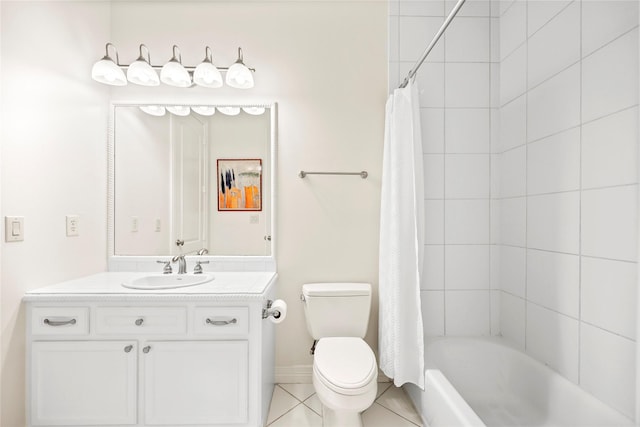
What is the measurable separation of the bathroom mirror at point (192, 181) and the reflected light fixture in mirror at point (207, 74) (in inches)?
6.3

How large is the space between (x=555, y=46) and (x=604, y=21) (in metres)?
0.28

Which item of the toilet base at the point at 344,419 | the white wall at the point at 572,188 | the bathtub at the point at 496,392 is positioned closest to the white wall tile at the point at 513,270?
the white wall at the point at 572,188

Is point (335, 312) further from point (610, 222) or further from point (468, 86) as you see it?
point (468, 86)

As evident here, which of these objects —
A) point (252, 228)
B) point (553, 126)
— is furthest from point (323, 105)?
point (553, 126)

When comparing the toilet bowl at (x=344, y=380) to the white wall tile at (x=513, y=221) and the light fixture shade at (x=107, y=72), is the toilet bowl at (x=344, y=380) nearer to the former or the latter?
the white wall tile at (x=513, y=221)

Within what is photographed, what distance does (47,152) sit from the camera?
1592mm

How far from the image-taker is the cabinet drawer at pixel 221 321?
1490mm

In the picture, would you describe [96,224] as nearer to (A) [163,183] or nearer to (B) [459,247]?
(A) [163,183]

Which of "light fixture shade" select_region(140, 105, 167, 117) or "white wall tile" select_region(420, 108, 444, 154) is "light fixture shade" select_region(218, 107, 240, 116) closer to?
"light fixture shade" select_region(140, 105, 167, 117)

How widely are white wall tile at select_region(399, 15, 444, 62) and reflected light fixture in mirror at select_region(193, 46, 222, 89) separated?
118 centimetres

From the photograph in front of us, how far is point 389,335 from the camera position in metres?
1.71

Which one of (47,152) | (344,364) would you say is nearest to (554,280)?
(344,364)

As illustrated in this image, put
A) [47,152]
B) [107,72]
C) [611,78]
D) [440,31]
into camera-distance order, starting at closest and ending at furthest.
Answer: [611,78] → [440,31] → [47,152] → [107,72]

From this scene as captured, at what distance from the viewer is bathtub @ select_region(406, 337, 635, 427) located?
128 centimetres
